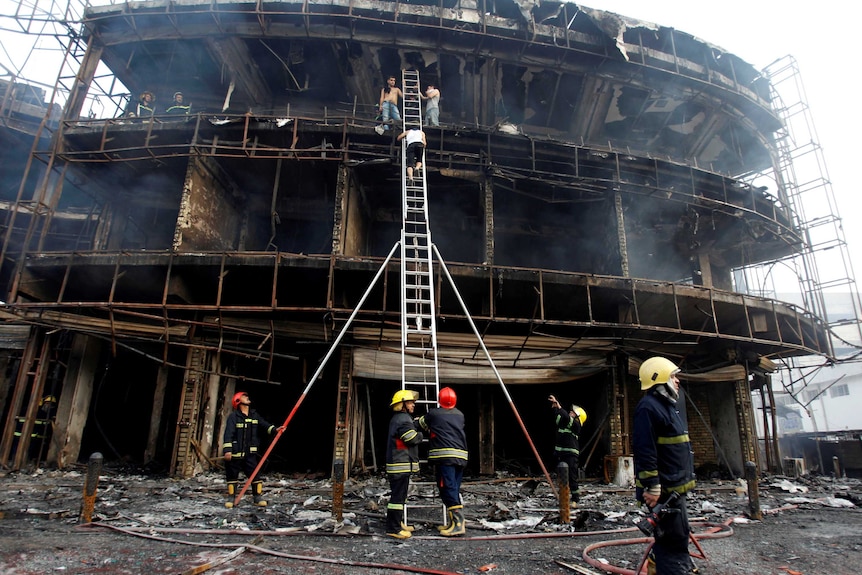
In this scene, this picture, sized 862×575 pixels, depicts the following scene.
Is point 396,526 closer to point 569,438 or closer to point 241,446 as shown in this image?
point 241,446

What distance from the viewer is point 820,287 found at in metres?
16.0

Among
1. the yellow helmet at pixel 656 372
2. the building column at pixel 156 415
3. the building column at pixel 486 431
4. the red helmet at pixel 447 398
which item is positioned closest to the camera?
the yellow helmet at pixel 656 372

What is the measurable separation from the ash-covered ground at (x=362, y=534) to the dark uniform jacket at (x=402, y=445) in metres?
0.78

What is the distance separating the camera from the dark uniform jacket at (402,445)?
5559 mm

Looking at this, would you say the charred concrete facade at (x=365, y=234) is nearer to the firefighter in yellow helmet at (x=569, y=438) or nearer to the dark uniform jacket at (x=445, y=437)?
the firefighter in yellow helmet at (x=569, y=438)

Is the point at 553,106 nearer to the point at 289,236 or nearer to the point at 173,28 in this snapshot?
the point at 289,236

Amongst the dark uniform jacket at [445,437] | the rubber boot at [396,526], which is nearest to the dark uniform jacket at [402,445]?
the dark uniform jacket at [445,437]

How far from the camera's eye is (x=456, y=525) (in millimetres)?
5555

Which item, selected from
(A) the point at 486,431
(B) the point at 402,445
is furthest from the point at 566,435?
(B) the point at 402,445

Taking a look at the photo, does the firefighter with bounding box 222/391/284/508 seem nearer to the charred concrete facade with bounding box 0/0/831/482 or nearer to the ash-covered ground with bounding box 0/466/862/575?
the ash-covered ground with bounding box 0/466/862/575

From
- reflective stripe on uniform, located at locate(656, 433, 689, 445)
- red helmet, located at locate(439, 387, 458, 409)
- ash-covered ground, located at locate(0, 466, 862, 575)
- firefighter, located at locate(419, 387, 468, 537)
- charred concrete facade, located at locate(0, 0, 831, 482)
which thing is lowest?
ash-covered ground, located at locate(0, 466, 862, 575)

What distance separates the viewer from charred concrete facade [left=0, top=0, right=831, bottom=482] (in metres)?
10.1

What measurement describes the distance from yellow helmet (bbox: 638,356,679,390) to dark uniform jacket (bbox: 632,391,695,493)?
0.53ft

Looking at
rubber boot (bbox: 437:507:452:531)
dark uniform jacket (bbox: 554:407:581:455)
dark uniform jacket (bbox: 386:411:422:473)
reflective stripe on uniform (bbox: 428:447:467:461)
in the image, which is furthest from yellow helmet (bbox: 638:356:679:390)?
dark uniform jacket (bbox: 554:407:581:455)
